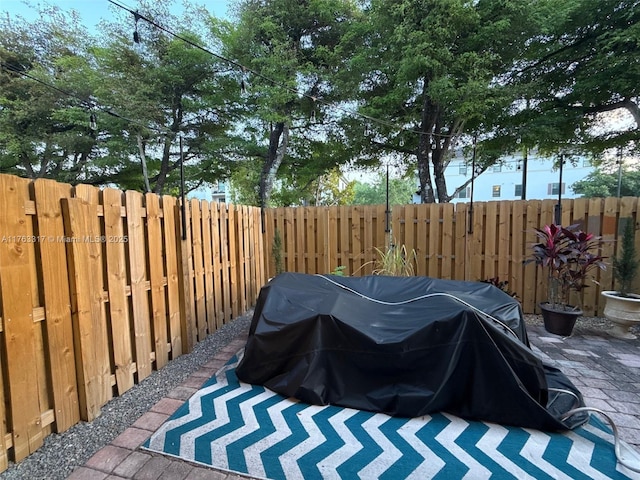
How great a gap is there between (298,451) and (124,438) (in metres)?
0.99

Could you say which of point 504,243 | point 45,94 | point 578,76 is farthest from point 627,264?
point 45,94

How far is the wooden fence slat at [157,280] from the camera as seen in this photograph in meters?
2.38

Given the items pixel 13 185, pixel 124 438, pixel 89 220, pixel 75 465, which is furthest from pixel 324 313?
pixel 13 185

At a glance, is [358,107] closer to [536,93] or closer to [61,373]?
[536,93]

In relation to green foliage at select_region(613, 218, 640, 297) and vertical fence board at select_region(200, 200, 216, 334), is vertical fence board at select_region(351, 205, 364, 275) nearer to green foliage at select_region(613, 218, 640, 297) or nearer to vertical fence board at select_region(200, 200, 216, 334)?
vertical fence board at select_region(200, 200, 216, 334)

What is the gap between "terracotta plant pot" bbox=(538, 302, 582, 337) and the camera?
3.05m

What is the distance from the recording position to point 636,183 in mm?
17984

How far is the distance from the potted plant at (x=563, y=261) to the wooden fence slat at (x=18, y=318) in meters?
4.33

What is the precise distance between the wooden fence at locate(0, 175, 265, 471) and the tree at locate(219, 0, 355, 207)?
4.77m

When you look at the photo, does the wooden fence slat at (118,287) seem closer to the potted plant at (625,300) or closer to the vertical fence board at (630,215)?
the potted plant at (625,300)

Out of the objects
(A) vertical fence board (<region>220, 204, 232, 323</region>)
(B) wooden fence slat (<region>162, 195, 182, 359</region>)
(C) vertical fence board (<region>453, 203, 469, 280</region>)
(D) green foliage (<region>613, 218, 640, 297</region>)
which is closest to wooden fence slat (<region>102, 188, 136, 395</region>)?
(B) wooden fence slat (<region>162, 195, 182, 359</region>)

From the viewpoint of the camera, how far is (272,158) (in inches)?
335

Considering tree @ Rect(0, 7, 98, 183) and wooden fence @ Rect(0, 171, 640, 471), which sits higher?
tree @ Rect(0, 7, 98, 183)

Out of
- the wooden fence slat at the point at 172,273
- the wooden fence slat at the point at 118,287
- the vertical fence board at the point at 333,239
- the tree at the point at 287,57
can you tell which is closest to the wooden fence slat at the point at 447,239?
the vertical fence board at the point at 333,239
